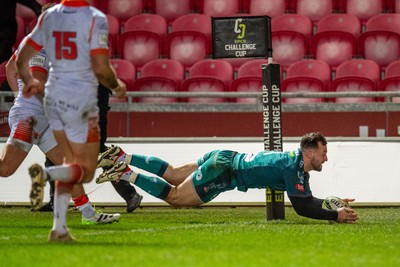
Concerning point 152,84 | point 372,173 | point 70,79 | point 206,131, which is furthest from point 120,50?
point 70,79

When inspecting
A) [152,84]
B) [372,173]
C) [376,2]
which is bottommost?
[372,173]

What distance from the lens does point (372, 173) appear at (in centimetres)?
1152

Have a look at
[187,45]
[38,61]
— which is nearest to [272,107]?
[38,61]

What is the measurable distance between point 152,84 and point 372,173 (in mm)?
4034

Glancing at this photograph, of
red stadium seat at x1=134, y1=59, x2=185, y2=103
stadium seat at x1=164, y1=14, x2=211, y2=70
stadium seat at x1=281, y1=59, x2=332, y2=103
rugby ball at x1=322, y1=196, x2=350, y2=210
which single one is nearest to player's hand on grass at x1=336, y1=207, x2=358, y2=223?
rugby ball at x1=322, y1=196, x2=350, y2=210

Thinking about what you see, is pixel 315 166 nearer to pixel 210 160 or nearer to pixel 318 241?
pixel 210 160

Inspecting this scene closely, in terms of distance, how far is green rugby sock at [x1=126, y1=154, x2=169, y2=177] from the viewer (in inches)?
402

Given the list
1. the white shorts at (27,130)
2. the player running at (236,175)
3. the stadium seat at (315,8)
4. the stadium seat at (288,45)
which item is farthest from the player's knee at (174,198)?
the stadium seat at (315,8)

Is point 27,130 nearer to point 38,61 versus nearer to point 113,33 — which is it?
point 38,61

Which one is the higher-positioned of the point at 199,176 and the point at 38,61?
the point at 38,61

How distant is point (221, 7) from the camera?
54.0ft

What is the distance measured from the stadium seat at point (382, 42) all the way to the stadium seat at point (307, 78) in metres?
0.96

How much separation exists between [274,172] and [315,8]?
25.3 feet

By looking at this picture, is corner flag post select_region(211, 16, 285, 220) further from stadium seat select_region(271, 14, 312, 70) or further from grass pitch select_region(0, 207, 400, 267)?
stadium seat select_region(271, 14, 312, 70)
